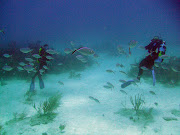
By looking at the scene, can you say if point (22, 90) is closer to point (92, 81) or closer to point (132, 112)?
point (92, 81)

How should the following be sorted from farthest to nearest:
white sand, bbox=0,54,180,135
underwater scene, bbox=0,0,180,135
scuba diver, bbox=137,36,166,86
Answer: scuba diver, bbox=137,36,166,86, underwater scene, bbox=0,0,180,135, white sand, bbox=0,54,180,135

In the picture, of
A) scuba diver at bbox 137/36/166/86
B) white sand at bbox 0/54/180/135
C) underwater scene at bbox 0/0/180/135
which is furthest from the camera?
scuba diver at bbox 137/36/166/86

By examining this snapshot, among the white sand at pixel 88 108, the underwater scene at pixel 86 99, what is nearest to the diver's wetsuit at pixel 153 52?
the underwater scene at pixel 86 99

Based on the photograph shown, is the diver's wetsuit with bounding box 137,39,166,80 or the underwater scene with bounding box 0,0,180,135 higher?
the diver's wetsuit with bounding box 137,39,166,80

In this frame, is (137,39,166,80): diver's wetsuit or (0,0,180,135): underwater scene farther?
(137,39,166,80): diver's wetsuit

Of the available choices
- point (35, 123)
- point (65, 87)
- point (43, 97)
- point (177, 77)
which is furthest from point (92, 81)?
point (177, 77)

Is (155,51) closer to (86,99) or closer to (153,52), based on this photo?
(153,52)

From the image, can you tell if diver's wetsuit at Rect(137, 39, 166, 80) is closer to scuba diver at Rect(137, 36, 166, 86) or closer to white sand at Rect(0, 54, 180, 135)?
scuba diver at Rect(137, 36, 166, 86)

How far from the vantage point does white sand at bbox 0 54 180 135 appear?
363cm

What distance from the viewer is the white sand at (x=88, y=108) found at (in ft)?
11.9

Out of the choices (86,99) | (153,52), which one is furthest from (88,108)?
(153,52)

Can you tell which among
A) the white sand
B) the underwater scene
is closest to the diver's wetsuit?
the underwater scene

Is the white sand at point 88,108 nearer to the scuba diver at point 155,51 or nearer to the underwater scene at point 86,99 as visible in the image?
the underwater scene at point 86,99

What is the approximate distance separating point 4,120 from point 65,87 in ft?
13.9
